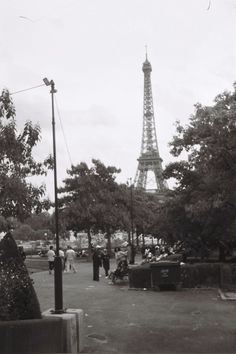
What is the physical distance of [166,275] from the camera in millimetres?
20625

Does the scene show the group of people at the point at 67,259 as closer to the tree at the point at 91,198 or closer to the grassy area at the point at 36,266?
the grassy area at the point at 36,266

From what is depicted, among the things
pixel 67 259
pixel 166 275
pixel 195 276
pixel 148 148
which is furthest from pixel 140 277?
pixel 148 148

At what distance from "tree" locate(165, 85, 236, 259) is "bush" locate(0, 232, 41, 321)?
9216 mm

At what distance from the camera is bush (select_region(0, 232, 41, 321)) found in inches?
374

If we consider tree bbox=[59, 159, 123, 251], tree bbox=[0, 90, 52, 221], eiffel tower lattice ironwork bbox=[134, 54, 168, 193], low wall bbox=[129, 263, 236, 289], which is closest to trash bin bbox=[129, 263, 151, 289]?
low wall bbox=[129, 263, 236, 289]

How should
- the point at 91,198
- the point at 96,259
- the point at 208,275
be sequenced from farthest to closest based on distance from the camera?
the point at 91,198, the point at 96,259, the point at 208,275

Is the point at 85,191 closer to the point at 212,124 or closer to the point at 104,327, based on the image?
the point at 212,124

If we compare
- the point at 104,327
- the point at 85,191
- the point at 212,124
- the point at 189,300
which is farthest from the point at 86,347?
the point at 85,191

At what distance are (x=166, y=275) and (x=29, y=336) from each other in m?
11.9

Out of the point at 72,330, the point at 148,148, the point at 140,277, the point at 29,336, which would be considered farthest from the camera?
the point at 148,148

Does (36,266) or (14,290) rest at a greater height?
(36,266)

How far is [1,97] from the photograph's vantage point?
13445 mm

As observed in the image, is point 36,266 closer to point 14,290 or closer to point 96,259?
point 96,259

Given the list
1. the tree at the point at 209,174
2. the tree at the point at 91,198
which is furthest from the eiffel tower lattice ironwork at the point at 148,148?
the tree at the point at 209,174
